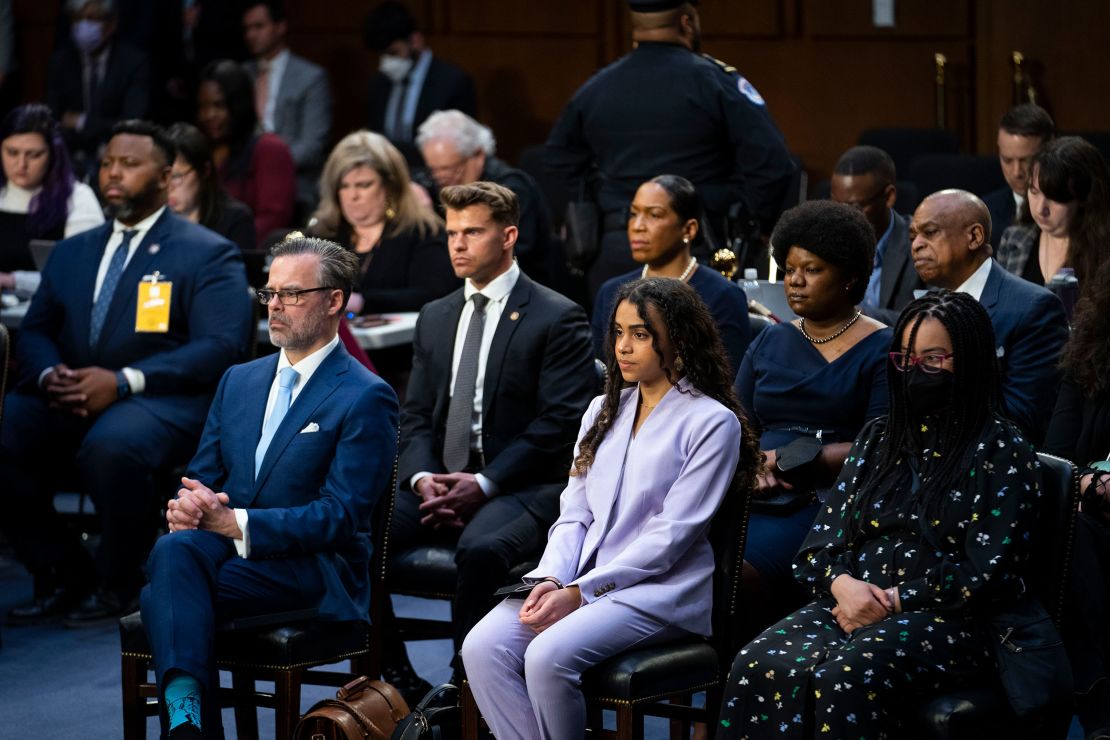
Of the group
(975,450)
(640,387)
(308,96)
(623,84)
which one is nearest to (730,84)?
(623,84)

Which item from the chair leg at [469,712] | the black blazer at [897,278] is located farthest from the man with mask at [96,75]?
the chair leg at [469,712]

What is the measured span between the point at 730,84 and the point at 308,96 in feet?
11.4

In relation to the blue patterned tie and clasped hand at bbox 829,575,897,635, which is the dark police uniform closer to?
the blue patterned tie

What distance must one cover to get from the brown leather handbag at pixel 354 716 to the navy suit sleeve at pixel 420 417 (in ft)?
2.93

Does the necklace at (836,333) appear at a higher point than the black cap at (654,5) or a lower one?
lower

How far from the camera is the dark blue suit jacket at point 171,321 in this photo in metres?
5.32

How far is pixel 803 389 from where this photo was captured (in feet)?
13.2

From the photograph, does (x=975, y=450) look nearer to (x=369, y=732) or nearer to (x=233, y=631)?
(x=369, y=732)

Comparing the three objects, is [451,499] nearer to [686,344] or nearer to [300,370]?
[300,370]

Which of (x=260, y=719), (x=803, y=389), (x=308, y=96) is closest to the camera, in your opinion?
(x=803, y=389)

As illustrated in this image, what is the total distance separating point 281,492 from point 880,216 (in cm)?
239

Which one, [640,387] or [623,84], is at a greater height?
[623,84]

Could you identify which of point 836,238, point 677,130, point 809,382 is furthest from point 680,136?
point 809,382

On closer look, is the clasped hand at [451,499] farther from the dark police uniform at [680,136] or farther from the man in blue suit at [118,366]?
the dark police uniform at [680,136]
